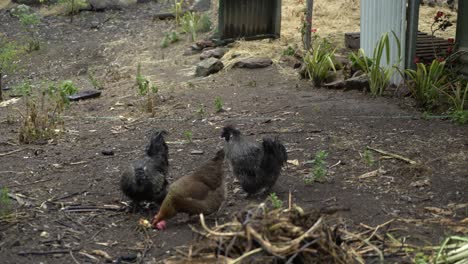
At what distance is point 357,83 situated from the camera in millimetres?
9125

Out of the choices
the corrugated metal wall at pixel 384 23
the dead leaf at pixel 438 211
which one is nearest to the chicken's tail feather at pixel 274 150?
the dead leaf at pixel 438 211

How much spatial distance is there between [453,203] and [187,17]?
371 inches

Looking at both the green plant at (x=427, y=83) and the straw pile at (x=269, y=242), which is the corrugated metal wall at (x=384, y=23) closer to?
the green plant at (x=427, y=83)

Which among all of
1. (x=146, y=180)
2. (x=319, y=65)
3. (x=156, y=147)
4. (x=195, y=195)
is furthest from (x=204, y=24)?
(x=195, y=195)

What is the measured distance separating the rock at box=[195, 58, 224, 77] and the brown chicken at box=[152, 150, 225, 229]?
566 cm

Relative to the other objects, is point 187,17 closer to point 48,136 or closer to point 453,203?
point 48,136

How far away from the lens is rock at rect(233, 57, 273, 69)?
10.8 metres

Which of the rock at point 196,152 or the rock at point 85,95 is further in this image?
the rock at point 85,95

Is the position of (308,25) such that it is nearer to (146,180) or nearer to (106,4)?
(146,180)

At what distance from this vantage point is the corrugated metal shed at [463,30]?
28.8 ft

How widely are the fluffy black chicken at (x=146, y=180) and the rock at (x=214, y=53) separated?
244 inches

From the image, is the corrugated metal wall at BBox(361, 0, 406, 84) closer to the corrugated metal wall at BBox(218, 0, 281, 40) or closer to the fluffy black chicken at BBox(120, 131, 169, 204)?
the corrugated metal wall at BBox(218, 0, 281, 40)

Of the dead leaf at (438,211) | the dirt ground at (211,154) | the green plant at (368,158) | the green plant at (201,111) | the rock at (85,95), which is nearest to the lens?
the dirt ground at (211,154)

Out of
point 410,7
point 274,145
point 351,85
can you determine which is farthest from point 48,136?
point 410,7
